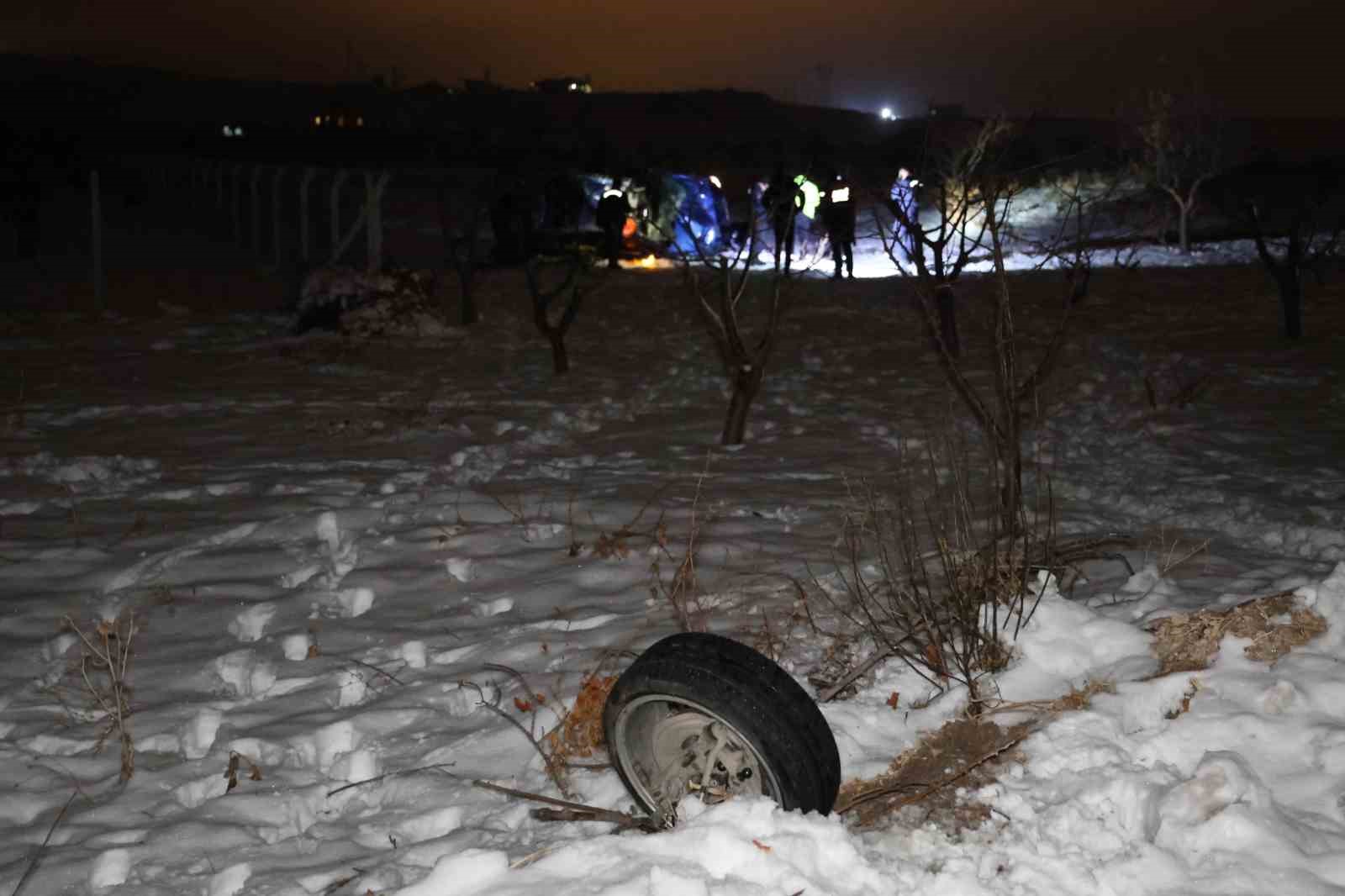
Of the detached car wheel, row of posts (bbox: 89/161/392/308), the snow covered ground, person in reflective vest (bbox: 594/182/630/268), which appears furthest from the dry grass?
person in reflective vest (bbox: 594/182/630/268)

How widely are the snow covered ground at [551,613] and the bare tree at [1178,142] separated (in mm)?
15924

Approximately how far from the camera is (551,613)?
15.5ft

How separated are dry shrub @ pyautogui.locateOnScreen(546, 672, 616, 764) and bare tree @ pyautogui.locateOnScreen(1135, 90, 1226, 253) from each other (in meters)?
23.3

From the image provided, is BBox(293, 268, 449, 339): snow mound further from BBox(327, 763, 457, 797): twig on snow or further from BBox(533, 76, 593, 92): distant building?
BBox(533, 76, 593, 92): distant building

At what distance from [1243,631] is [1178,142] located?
2405 centimetres

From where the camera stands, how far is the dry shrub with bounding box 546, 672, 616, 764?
11.6 ft

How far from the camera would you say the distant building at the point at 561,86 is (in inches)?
3381

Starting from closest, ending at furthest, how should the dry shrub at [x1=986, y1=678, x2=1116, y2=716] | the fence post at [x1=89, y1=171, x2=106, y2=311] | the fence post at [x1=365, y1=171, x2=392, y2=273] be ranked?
1. the dry shrub at [x1=986, y1=678, x2=1116, y2=716]
2. the fence post at [x1=89, y1=171, x2=106, y2=311]
3. the fence post at [x1=365, y1=171, x2=392, y2=273]

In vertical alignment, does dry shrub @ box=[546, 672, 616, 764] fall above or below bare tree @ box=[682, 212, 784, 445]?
below

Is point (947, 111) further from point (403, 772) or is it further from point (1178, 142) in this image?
point (1178, 142)

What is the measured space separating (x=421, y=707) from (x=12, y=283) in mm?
14383

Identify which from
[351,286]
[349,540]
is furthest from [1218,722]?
[351,286]

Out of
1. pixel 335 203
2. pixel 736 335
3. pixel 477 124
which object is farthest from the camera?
pixel 477 124

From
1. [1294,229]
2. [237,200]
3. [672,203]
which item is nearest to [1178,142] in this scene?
[672,203]
